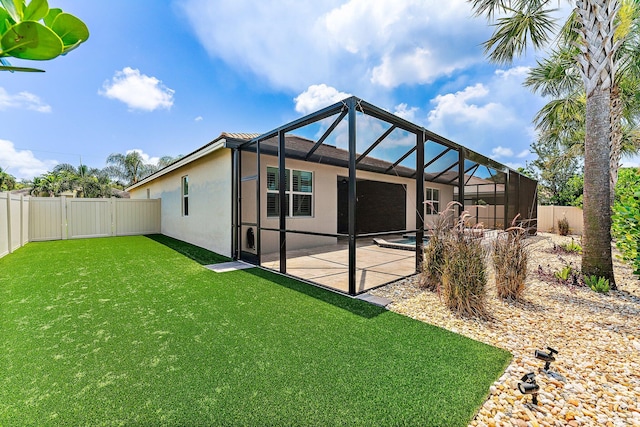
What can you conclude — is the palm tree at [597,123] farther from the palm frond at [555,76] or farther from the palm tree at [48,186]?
the palm tree at [48,186]

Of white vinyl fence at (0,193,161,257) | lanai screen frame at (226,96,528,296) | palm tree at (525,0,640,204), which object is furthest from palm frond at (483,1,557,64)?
white vinyl fence at (0,193,161,257)

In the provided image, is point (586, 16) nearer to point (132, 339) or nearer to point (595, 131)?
point (595, 131)

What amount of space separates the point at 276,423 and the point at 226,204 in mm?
6176

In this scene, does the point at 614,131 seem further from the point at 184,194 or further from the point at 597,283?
the point at 184,194

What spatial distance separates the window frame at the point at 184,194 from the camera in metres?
10.4

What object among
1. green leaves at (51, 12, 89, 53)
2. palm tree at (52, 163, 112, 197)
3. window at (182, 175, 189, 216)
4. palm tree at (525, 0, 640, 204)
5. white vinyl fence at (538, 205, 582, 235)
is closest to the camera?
green leaves at (51, 12, 89, 53)

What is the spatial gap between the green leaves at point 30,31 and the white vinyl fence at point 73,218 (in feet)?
34.4

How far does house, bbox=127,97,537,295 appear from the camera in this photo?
5.25m

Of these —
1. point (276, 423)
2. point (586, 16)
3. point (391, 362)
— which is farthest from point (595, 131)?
point (276, 423)

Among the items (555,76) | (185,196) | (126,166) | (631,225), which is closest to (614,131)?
(555,76)

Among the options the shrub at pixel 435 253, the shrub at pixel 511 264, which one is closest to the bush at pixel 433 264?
the shrub at pixel 435 253

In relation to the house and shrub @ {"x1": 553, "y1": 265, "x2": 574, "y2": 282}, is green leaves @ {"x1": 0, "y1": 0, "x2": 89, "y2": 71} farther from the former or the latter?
shrub @ {"x1": 553, "y1": 265, "x2": 574, "y2": 282}

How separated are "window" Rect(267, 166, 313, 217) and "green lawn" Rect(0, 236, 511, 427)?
3.99m

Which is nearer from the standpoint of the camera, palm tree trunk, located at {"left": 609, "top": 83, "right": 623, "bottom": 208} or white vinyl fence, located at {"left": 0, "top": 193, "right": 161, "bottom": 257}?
palm tree trunk, located at {"left": 609, "top": 83, "right": 623, "bottom": 208}
